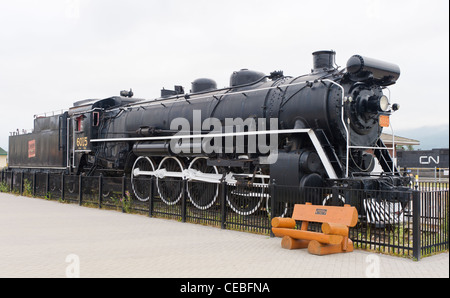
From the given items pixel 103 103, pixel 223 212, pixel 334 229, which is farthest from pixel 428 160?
pixel 334 229

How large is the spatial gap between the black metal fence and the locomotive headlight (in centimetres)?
184

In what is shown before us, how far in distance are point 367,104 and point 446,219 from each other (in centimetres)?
300

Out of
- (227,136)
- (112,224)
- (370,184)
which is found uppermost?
(227,136)

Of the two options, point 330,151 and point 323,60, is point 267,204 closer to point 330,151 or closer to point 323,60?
point 330,151

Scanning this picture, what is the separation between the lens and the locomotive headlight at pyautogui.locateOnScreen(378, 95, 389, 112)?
9477 millimetres

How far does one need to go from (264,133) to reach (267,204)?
1710 millimetres

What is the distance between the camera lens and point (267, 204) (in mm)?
9203

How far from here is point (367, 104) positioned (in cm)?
941

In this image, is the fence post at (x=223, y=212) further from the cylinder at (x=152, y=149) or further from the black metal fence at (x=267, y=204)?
the cylinder at (x=152, y=149)

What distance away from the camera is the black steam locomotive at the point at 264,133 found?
9.09m

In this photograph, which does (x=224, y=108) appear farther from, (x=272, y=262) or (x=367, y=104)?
(x=272, y=262)

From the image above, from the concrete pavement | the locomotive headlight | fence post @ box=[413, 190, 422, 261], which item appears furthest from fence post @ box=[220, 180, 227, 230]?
fence post @ box=[413, 190, 422, 261]

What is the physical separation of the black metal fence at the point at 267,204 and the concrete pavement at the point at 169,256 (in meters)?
0.33

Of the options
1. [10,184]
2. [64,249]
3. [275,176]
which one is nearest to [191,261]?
[64,249]
